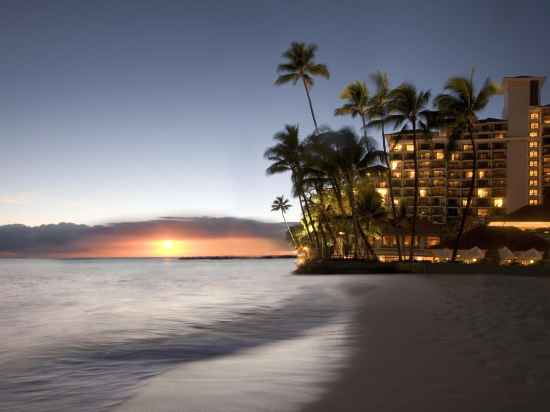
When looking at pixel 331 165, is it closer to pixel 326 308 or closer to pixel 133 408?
pixel 326 308

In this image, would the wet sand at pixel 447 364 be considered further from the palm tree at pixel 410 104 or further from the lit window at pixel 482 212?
the lit window at pixel 482 212

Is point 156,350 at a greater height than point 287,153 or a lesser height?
lesser

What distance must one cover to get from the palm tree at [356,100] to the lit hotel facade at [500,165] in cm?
6358

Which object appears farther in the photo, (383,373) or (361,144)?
(361,144)

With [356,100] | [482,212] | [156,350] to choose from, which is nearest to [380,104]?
[356,100]

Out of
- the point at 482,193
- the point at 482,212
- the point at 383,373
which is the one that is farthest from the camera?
the point at 482,193

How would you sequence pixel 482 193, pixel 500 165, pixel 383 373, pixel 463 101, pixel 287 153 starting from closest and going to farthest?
pixel 383 373 < pixel 463 101 < pixel 287 153 < pixel 500 165 < pixel 482 193

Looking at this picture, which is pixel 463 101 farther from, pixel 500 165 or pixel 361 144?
pixel 500 165

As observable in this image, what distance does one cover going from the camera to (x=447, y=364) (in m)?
6.25

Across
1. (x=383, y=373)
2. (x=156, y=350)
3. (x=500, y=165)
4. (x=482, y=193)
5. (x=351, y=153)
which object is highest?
(x=500, y=165)

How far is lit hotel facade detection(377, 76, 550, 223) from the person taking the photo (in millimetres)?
105750

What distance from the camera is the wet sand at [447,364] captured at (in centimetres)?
465

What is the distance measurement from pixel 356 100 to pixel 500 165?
258 feet

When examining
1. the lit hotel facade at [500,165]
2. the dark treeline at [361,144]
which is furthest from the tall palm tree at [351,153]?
the lit hotel facade at [500,165]
